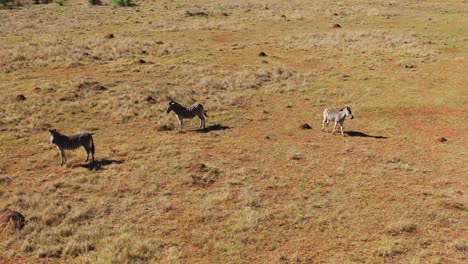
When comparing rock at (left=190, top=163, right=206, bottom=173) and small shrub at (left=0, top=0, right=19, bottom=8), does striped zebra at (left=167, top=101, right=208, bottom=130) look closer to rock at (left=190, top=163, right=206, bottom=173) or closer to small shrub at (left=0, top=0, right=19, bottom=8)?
rock at (left=190, top=163, right=206, bottom=173)

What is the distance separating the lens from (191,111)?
26.3 m

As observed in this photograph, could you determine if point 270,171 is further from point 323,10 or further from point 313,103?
point 323,10

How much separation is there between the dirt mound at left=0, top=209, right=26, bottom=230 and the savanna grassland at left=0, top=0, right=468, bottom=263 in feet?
1.01

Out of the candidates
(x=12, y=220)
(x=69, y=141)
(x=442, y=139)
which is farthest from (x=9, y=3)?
(x=442, y=139)

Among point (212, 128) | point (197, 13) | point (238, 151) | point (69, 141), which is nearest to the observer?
point (69, 141)

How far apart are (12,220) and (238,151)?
1131cm

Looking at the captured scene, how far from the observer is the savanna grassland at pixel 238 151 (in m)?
14.8

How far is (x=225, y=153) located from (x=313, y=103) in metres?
11.2

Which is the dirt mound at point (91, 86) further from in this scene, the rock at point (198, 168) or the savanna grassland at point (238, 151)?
the rock at point (198, 168)

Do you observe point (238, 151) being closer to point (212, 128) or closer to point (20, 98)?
point (212, 128)

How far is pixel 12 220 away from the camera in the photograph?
15.1m

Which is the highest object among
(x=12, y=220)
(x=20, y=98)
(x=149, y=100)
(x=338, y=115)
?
(x=338, y=115)

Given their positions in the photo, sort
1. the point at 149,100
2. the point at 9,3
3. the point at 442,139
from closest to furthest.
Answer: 1. the point at 442,139
2. the point at 149,100
3. the point at 9,3

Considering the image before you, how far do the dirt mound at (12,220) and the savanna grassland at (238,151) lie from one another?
12.2 inches
